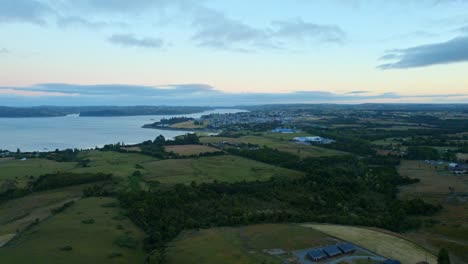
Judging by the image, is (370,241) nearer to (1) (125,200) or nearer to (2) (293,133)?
(1) (125,200)

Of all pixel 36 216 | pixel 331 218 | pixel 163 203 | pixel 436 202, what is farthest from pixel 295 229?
pixel 36 216

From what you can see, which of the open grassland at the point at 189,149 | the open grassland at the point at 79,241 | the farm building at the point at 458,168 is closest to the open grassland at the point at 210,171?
the open grassland at the point at 189,149

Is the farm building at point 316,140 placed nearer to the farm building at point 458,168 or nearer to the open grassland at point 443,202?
the open grassland at point 443,202

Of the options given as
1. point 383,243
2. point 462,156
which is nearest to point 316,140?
point 462,156

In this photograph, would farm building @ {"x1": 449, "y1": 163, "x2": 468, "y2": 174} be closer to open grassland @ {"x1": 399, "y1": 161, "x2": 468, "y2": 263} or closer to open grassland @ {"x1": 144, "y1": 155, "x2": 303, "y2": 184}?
open grassland @ {"x1": 399, "y1": 161, "x2": 468, "y2": 263}

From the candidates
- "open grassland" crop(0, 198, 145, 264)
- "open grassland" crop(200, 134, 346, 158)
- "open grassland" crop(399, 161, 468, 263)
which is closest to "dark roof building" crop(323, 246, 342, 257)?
"open grassland" crop(399, 161, 468, 263)

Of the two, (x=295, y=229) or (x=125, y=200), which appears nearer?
(x=295, y=229)

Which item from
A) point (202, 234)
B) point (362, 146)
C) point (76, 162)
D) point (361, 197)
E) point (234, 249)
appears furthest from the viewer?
point (362, 146)
